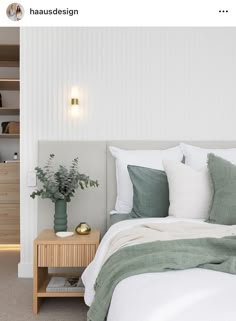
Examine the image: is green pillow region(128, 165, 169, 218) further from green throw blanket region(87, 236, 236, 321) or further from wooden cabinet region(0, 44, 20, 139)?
wooden cabinet region(0, 44, 20, 139)

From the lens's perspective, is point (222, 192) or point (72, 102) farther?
point (72, 102)

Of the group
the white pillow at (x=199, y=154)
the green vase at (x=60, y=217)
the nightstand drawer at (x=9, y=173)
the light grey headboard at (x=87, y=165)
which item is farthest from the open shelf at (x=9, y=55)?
the white pillow at (x=199, y=154)

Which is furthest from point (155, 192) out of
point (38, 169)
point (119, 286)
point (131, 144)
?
point (119, 286)

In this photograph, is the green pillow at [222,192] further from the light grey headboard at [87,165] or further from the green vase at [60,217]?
the green vase at [60,217]

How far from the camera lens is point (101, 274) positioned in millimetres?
1705

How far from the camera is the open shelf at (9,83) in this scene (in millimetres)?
4726

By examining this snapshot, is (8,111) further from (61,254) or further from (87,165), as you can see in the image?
(61,254)

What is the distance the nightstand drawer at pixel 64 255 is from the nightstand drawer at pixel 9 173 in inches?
83.6

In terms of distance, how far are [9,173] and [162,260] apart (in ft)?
11.3

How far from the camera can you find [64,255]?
255 cm

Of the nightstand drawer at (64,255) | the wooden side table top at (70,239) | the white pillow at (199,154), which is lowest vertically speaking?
Answer: the nightstand drawer at (64,255)

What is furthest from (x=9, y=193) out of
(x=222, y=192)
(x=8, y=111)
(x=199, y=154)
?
(x=222, y=192)
